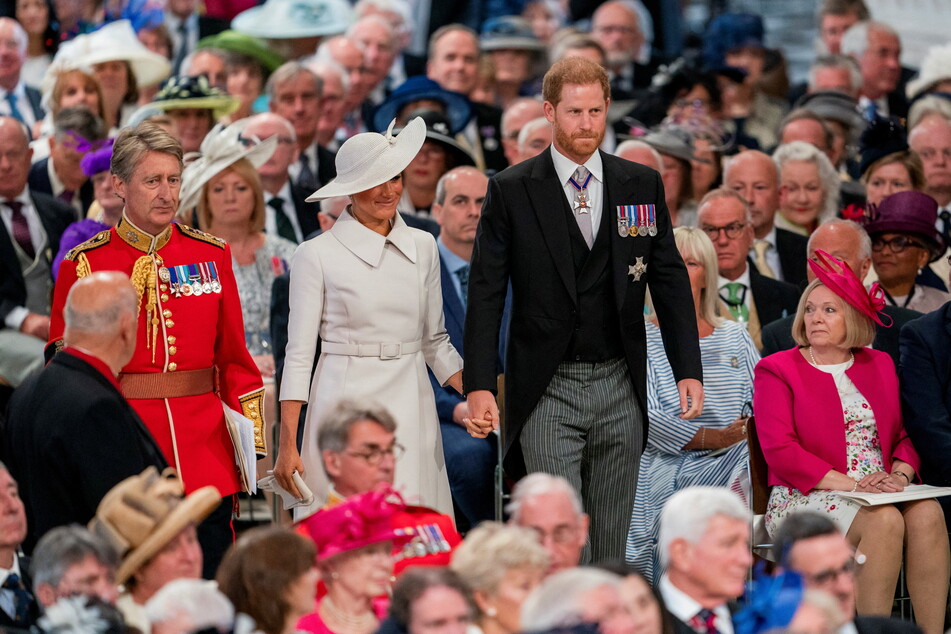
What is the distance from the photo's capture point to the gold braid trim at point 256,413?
5.71 m

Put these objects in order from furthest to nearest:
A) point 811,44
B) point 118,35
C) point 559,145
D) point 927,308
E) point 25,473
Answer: point 811,44, point 118,35, point 927,308, point 559,145, point 25,473

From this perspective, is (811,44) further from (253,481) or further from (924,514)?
(253,481)

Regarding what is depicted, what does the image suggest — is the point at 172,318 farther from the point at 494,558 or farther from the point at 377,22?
the point at 377,22

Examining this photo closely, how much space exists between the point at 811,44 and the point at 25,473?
32.8 ft

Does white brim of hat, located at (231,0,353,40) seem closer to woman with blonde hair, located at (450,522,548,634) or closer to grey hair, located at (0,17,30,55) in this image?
grey hair, located at (0,17,30,55)

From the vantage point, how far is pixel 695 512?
4.58 metres

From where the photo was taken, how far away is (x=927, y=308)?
24.7 ft

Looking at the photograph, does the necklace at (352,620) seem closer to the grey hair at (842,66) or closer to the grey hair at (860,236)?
the grey hair at (860,236)

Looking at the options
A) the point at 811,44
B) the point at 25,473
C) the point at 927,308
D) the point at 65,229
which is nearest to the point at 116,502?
the point at 25,473

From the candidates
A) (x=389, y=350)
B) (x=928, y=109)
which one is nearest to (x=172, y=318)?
(x=389, y=350)

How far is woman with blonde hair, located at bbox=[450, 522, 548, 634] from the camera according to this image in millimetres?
4398

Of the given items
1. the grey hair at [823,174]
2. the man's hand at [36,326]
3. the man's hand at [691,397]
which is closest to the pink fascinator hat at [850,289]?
the man's hand at [691,397]

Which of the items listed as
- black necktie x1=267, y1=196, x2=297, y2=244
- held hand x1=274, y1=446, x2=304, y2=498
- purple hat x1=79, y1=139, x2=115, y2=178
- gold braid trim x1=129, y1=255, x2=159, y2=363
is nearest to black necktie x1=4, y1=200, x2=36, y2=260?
purple hat x1=79, y1=139, x2=115, y2=178

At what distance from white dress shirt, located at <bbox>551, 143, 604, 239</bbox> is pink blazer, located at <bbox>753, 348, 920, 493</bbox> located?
3.82 feet
